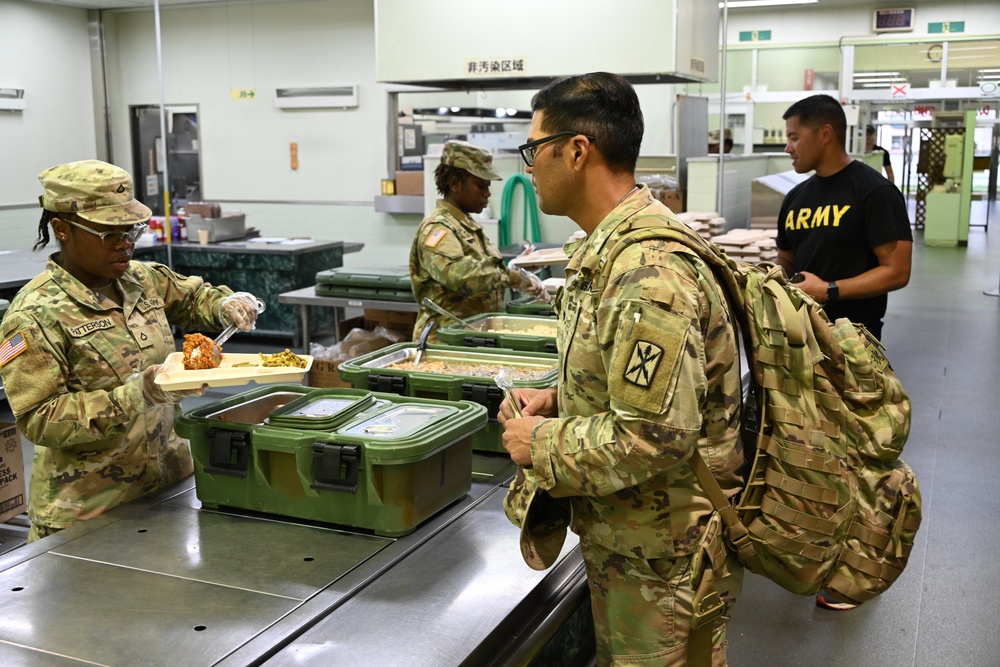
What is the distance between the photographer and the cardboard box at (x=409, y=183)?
9.48m

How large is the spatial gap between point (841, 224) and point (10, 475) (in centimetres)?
330

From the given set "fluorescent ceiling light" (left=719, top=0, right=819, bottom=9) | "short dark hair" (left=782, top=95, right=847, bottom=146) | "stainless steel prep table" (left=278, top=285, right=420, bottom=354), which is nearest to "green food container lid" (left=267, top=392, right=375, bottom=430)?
"short dark hair" (left=782, top=95, right=847, bottom=146)

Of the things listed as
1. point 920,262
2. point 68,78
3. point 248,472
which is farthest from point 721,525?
point 920,262

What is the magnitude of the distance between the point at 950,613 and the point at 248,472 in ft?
8.79

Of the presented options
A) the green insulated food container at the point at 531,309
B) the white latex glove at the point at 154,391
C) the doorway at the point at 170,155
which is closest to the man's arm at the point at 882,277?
the green insulated food container at the point at 531,309

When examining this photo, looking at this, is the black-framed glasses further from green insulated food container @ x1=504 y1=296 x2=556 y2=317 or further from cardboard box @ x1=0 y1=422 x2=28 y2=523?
cardboard box @ x1=0 y1=422 x2=28 y2=523

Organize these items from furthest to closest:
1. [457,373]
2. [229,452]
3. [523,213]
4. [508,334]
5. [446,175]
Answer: [523,213] → [446,175] → [508,334] → [457,373] → [229,452]

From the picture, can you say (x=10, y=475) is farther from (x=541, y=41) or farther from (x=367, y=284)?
(x=541, y=41)

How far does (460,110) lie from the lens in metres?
9.85

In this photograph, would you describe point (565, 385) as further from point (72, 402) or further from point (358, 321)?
point (358, 321)

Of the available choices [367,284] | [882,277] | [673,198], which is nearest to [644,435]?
[882,277]

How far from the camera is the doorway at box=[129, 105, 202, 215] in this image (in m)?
10.9

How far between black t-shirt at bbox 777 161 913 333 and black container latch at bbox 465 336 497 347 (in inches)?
49.9

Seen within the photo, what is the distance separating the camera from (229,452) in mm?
2061
